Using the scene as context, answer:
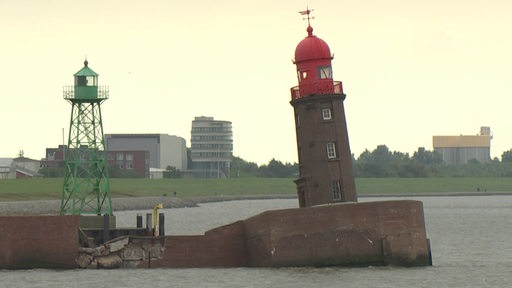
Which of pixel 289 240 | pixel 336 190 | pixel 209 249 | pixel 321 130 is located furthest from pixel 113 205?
pixel 289 240

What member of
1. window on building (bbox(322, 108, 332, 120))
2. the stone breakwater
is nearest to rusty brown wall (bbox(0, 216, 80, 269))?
window on building (bbox(322, 108, 332, 120))

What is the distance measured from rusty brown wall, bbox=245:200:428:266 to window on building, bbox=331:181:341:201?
4.32 meters

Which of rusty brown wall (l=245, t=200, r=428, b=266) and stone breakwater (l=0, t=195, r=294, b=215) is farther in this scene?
stone breakwater (l=0, t=195, r=294, b=215)

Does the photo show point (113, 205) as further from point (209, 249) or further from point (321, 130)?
point (321, 130)

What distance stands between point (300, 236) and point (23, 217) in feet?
39.4

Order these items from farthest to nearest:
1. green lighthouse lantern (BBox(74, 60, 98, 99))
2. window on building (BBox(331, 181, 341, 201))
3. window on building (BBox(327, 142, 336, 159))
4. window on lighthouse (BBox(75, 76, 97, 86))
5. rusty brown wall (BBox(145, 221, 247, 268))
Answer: window on lighthouse (BBox(75, 76, 97, 86)) → green lighthouse lantern (BBox(74, 60, 98, 99)) → window on building (BBox(327, 142, 336, 159)) → window on building (BBox(331, 181, 341, 201)) → rusty brown wall (BBox(145, 221, 247, 268))

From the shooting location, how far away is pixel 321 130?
5347 cm

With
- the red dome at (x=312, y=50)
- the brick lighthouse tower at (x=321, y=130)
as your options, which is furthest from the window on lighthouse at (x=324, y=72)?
the red dome at (x=312, y=50)

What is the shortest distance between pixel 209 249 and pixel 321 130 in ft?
23.9

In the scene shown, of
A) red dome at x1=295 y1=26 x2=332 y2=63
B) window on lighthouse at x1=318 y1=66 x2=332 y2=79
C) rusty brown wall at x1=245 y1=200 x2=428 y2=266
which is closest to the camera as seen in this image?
rusty brown wall at x1=245 y1=200 x2=428 y2=266

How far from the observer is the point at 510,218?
12938 cm

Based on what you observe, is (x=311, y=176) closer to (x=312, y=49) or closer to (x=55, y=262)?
(x=312, y=49)

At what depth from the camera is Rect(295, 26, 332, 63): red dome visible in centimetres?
5366

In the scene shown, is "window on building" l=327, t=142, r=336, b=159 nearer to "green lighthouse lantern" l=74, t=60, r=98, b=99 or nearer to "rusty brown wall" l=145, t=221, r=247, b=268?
"rusty brown wall" l=145, t=221, r=247, b=268
